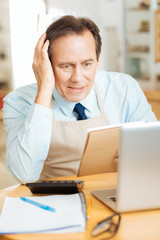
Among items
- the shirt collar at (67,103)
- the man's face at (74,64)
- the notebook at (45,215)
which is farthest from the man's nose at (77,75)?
the notebook at (45,215)

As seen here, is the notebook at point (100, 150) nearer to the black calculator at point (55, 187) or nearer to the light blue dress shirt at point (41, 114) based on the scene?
the black calculator at point (55, 187)

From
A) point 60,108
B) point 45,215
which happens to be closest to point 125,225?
point 45,215

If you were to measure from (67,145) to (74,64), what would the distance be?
370mm

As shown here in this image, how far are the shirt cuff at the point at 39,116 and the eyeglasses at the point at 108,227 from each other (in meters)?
0.59

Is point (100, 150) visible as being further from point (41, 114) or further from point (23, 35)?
point (23, 35)

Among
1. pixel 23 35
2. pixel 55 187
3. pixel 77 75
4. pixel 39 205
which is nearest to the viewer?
pixel 39 205

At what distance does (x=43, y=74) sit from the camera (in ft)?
5.17

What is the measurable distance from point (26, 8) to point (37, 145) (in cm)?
325

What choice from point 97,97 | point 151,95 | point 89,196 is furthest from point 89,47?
point 151,95

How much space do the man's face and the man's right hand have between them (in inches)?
2.1

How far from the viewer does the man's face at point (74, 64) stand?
158 cm

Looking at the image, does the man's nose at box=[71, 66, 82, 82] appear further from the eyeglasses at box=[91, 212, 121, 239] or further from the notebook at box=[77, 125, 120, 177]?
the eyeglasses at box=[91, 212, 121, 239]

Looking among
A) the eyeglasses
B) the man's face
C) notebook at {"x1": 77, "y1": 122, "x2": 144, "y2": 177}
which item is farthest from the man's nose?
the eyeglasses

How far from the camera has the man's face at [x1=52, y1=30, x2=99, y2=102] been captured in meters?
1.58
